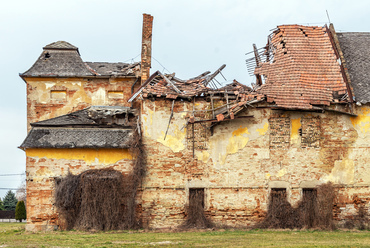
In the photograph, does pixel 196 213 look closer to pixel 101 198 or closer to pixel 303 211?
pixel 101 198

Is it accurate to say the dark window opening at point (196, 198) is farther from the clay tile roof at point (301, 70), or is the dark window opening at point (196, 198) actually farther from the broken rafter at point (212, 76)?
the clay tile roof at point (301, 70)

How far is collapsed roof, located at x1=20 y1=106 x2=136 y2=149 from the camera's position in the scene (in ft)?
90.8

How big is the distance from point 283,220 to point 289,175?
2.20 metres

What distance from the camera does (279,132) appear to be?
2789cm

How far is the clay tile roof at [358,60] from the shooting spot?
28578mm

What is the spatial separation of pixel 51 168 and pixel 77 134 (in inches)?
82.2

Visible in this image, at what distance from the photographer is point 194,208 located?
27312 mm

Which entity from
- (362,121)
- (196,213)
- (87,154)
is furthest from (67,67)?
(362,121)

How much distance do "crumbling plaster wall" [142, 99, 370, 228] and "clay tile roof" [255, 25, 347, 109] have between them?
0.81 m

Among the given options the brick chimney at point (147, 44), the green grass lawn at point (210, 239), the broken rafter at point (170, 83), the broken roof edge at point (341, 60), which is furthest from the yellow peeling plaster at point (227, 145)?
the brick chimney at point (147, 44)

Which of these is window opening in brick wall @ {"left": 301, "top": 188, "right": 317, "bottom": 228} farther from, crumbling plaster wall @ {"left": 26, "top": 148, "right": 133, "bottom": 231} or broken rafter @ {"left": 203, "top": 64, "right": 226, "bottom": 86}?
crumbling plaster wall @ {"left": 26, "top": 148, "right": 133, "bottom": 231}

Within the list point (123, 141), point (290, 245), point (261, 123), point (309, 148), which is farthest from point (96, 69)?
point (290, 245)

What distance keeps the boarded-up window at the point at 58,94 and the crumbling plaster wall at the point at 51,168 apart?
6720 millimetres

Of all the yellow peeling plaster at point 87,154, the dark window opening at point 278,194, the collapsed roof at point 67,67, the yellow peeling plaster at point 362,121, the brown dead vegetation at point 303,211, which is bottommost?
the brown dead vegetation at point 303,211
